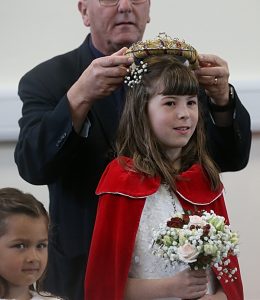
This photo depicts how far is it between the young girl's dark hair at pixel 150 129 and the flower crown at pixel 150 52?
1 centimetres

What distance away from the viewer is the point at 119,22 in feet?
6.26

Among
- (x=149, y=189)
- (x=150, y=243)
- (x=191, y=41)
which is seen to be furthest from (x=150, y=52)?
(x=191, y=41)

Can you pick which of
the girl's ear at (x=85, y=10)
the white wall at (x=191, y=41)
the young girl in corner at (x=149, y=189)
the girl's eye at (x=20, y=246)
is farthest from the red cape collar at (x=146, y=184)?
the white wall at (x=191, y=41)

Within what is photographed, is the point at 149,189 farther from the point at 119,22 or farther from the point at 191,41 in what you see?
the point at 191,41

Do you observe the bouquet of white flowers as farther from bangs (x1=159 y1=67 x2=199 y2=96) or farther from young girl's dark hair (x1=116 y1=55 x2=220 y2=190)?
bangs (x1=159 y1=67 x2=199 y2=96)

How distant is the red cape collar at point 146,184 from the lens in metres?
1.71

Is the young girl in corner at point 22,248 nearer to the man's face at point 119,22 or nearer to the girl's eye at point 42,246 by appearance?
the girl's eye at point 42,246

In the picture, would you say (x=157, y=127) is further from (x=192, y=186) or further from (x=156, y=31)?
(x=156, y=31)

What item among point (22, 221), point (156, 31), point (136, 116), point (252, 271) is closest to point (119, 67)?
point (136, 116)

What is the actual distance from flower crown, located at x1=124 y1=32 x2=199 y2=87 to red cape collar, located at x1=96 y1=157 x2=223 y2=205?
0.18 metres

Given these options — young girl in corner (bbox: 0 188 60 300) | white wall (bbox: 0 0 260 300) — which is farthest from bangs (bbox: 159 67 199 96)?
white wall (bbox: 0 0 260 300)

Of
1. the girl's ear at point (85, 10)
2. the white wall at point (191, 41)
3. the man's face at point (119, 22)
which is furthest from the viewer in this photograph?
the white wall at point (191, 41)

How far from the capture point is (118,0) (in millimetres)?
1921

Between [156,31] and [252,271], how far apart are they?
34.5 inches
